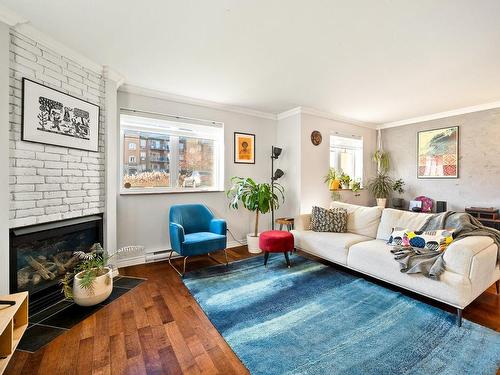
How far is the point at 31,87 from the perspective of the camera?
203cm

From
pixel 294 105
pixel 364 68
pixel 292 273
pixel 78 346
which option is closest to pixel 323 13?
pixel 364 68

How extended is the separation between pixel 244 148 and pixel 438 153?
140 inches

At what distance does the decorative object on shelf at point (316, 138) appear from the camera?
13.6 feet

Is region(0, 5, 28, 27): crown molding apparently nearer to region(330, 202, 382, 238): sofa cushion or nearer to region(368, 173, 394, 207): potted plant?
region(330, 202, 382, 238): sofa cushion

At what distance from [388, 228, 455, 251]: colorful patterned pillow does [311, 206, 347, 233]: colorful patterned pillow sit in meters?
0.72

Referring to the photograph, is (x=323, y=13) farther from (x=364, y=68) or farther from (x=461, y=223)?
(x=461, y=223)

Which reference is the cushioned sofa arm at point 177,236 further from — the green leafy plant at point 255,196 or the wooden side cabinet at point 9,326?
the wooden side cabinet at point 9,326

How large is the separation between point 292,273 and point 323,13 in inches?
103

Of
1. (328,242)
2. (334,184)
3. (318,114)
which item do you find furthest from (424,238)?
(318,114)

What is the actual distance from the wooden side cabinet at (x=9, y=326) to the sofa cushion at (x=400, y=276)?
2.88 meters

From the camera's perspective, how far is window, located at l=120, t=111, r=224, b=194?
3.24 m

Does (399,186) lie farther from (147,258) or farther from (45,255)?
(45,255)

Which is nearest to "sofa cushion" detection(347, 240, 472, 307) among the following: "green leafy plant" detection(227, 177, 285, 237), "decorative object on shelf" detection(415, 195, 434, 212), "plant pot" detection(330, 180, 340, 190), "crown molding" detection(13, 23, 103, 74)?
"green leafy plant" detection(227, 177, 285, 237)

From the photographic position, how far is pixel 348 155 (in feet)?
16.2
